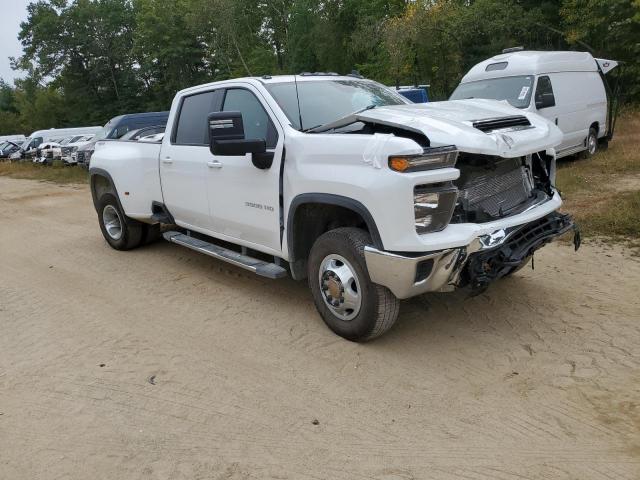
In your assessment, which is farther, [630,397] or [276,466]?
[630,397]

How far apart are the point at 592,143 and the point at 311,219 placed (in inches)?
405

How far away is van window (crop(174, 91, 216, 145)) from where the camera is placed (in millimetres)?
5496

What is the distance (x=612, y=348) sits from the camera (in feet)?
13.0

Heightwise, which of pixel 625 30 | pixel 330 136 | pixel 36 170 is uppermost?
pixel 625 30

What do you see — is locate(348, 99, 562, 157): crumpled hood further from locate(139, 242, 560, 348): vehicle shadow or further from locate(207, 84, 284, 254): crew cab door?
locate(139, 242, 560, 348): vehicle shadow

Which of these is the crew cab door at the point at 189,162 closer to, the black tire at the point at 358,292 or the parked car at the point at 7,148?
the black tire at the point at 358,292

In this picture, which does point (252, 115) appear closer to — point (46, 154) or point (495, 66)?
point (495, 66)

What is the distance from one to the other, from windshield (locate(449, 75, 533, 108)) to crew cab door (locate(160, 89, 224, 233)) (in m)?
6.54

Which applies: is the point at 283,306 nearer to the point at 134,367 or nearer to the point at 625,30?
the point at 134,367

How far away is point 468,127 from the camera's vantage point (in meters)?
3.87

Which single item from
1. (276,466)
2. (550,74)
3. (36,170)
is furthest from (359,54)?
(276,466)

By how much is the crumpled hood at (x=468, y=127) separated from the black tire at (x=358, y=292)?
82cm

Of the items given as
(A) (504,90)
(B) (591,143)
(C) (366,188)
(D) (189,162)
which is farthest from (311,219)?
(B) (591,143)

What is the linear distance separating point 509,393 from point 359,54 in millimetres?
35327
